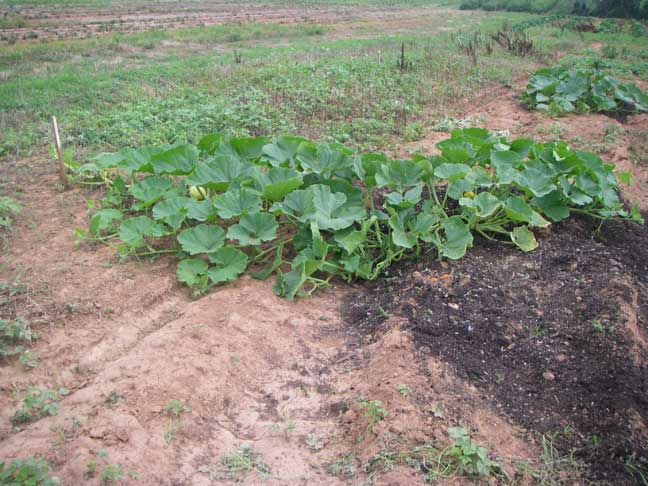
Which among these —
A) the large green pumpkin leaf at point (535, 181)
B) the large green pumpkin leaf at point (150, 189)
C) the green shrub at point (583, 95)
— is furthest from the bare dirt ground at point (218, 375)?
the green shrub at point (583, 95)

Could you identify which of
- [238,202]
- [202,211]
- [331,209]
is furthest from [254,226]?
[331,209]

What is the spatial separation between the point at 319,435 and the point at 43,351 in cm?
184

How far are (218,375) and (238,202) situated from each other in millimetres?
1551

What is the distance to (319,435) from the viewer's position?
2910 mm

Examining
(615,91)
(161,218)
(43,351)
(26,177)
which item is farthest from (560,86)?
(43,351)

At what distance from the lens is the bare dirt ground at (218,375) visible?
2.70 m

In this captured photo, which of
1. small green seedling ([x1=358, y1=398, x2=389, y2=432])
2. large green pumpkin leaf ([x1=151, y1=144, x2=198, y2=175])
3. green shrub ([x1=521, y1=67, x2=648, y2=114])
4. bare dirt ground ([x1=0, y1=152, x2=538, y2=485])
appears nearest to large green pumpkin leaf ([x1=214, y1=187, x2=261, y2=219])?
bare dirt ground ([x1=0, y1=152, x2=538, y2=485])

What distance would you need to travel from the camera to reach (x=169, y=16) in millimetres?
21891

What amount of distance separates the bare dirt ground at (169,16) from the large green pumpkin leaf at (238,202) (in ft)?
45.7

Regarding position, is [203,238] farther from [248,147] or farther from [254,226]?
[248,147]

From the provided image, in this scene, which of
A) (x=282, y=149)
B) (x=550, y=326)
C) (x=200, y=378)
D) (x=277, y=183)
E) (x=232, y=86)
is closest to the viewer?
(x=200, y=378)

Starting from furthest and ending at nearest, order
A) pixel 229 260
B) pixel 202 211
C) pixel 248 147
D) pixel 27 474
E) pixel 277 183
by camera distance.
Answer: pixel 248 147 < pixel 202 211 < pixel 277 183 < pixel 229 260 < pixel 27 474

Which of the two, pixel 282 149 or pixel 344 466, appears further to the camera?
pixel 282 149

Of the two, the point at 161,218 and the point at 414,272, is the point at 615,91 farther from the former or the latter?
the point at 161,218
